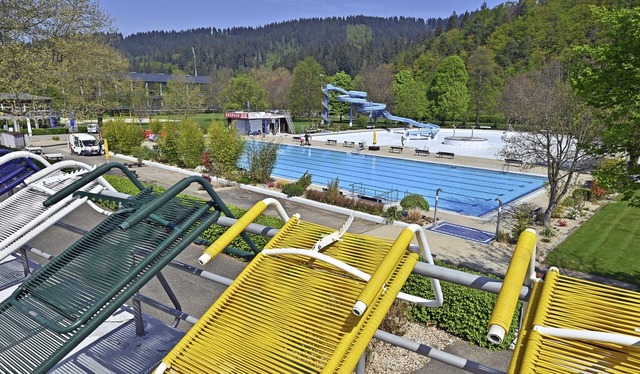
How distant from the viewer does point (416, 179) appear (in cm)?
2892

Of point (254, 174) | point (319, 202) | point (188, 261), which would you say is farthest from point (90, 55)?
point (188, 261)

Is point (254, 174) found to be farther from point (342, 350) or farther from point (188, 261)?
point (342, 350)

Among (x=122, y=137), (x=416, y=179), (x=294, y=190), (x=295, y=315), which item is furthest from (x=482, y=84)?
(x=295, y=315)

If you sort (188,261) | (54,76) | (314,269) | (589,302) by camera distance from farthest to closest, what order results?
(54,76)
(188,261)
(314,269)
(589,302)

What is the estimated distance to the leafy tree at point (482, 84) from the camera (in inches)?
2650

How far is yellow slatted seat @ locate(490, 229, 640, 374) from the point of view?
1.90 meters

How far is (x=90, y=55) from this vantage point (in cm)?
3475

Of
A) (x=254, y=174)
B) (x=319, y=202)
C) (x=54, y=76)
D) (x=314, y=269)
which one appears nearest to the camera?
(x=314, y=269)

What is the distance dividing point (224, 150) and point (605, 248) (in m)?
18.9

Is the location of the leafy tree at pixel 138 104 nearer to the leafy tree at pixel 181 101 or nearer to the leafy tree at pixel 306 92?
the leafy tree at pixel 181 101

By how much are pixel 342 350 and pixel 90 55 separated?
39.9 m

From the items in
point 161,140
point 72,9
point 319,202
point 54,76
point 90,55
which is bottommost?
point 319,202

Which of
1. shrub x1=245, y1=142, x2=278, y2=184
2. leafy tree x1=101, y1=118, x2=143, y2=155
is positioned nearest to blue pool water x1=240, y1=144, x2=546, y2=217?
shrub x1=245, y1=142, x2=278, y2=184

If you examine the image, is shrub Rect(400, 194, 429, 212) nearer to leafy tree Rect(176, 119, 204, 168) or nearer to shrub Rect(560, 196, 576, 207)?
shrub Rect(560, 196, 576, 207)
